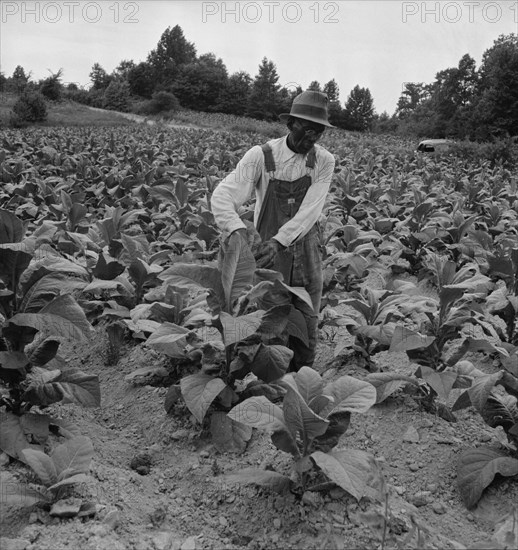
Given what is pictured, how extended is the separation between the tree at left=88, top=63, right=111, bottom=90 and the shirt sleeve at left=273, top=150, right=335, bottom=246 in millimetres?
70414

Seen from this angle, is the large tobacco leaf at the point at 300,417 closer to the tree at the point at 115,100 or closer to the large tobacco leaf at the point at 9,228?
the large tobacco leaf at the point at 9,228

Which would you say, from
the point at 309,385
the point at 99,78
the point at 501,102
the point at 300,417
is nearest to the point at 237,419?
the point at 300,417

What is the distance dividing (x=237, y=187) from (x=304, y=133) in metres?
0.53

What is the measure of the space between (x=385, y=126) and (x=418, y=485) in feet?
258

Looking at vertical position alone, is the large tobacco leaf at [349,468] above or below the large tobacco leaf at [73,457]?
above

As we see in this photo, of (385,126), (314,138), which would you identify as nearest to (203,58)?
(385,126)

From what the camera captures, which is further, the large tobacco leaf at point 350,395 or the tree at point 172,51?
the tree at point 172,51

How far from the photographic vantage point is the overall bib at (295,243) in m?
3.76

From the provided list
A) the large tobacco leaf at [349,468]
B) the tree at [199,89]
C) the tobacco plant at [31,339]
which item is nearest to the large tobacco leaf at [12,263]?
the tobacco plant at [31,339]

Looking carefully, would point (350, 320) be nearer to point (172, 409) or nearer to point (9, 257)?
point (172, 409)

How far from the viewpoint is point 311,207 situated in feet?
12.1

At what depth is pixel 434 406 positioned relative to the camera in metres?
3.51

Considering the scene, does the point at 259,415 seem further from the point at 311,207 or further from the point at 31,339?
the point at 311,207

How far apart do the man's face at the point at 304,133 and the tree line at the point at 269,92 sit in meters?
36.2
